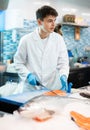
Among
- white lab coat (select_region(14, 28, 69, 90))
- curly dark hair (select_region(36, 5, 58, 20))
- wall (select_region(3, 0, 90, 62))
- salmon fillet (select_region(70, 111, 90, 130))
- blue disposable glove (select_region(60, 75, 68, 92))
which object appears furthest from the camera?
wall (select_region(3, 0, 90, 62))

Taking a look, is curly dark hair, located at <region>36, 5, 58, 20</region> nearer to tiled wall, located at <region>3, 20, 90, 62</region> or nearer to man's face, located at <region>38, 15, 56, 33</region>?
man's face, located at <region>38, 15, 56, 33</region>

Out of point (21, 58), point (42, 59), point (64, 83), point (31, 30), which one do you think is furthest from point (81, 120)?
point (31, 30)

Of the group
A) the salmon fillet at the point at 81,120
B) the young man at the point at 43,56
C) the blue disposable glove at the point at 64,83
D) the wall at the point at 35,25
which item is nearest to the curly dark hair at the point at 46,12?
the young man at the point at 43,56

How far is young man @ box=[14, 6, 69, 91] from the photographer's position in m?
2.58

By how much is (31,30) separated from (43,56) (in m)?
1.99

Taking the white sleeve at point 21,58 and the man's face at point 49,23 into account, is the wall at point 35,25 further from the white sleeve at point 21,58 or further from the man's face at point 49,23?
the man's face at point 49,23

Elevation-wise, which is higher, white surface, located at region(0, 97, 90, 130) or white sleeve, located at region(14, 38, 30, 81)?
white sleeve, located at region(14, 38, 30, 81)

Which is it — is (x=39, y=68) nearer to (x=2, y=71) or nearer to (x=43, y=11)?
(x=43, y=11)

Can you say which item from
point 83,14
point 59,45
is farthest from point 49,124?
point 83,14

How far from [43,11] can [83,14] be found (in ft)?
10.5

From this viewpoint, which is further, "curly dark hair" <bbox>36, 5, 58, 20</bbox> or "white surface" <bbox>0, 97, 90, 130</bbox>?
"curly dark hair" <bbox>36, 5, 58, 20</bbox>

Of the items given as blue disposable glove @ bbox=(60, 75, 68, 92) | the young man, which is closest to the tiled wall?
the young man

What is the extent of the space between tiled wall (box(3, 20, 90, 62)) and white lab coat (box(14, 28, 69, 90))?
1.73 meters

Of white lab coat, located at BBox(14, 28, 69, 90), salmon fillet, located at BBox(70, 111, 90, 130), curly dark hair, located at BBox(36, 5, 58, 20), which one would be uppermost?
curly dark hair, located at BBox(36, 5, 58, 20)
